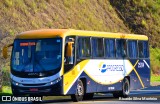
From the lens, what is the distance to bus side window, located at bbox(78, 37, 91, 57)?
2681cm

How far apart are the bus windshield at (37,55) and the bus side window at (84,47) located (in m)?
1.60

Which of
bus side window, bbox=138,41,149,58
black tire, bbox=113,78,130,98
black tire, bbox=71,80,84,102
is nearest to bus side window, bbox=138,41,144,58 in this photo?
bus side window, bbox=138,41,149,58

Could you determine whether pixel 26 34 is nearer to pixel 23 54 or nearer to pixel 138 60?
pixel 23 54

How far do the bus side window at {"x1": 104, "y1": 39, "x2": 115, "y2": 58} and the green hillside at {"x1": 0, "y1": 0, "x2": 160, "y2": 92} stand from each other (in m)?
5.41

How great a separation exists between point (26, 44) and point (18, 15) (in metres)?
22.7

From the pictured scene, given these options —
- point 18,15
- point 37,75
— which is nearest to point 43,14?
point 18,15

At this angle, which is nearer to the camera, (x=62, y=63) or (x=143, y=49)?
(x=62, y=63)

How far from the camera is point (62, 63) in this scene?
2522 centimetres

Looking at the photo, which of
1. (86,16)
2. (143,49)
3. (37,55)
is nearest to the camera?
(37,55)

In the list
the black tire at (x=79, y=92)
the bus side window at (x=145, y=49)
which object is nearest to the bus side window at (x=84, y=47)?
the black tire at (x=79, y=92)

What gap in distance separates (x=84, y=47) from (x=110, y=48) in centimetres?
277

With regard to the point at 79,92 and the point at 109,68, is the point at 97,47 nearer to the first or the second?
the point at 109,68

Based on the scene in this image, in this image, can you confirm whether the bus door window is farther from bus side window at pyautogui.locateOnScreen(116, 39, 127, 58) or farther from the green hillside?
the green hillside

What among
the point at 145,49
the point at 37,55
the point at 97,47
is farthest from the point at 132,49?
the point at 37,55
